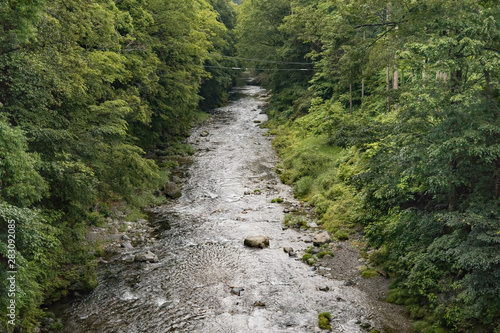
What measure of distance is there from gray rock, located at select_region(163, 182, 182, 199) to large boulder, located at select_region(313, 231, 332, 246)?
9.36 m

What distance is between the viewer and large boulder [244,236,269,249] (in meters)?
15.6

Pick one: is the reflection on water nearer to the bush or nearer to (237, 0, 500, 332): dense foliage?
the bush

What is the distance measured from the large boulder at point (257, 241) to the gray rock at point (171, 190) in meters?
7.64

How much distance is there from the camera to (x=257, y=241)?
15.7m

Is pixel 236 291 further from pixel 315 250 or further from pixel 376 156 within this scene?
pixel 376 156

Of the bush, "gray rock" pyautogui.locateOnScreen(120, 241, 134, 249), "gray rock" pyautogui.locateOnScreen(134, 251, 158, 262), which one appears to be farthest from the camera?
"gray rock" pyautogui.locateOnScreen(120, 241, 134, 249)

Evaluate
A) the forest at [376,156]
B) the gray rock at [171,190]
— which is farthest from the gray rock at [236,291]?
the gray rock at [171,190]

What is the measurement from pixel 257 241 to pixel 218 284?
3.28 m

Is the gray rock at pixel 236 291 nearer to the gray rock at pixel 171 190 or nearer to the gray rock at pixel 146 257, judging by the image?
the gray rock at pixel 146 257

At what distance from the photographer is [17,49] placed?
9.83 m

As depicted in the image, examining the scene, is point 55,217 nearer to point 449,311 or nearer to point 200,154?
point 449,311

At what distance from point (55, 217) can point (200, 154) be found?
19364 mm

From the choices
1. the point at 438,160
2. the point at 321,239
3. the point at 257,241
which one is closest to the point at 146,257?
the point at 257,241

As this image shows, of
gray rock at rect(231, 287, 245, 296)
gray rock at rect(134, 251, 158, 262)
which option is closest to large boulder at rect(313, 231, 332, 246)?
gray rock at rect(231, 287, 245, 296)
